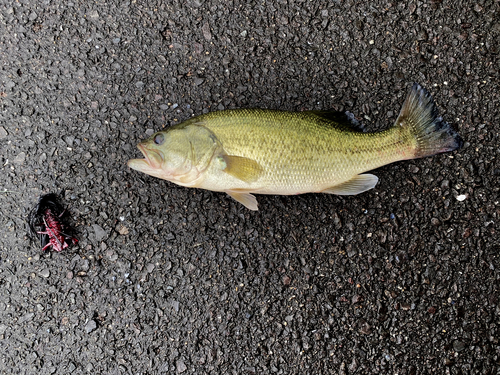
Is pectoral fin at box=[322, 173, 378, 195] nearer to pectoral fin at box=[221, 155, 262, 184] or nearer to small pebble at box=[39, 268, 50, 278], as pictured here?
pectoral fin at box=[221, 155, 262, 184]

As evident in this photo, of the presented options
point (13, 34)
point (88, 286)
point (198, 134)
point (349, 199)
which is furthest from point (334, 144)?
point (13, 34)

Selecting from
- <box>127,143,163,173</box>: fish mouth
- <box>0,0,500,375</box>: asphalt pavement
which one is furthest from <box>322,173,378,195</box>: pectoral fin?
<box>127,143,163,173</box>: fish mouth

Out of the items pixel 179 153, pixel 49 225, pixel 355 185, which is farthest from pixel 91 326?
pixel 355 185

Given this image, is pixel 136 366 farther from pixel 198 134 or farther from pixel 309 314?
pixel 198 134

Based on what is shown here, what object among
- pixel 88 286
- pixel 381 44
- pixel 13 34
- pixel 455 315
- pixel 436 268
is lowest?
pixel 88 286

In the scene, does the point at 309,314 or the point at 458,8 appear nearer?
the point at 309,314

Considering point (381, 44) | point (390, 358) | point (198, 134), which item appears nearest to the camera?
point (198, 134)

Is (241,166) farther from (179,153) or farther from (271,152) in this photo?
(179,153)

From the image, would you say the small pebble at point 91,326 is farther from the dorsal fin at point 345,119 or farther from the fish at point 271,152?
the dorsal fin at point 345,119
